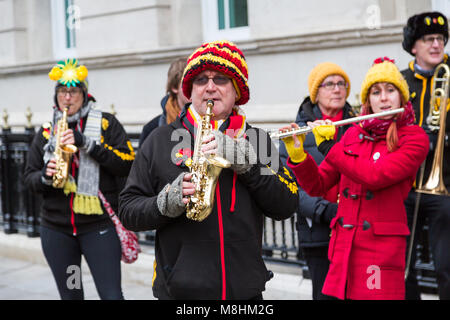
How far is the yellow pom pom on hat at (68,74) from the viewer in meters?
4.81

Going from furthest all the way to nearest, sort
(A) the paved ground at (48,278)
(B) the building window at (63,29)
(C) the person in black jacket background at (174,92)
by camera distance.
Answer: (B) the building window at (63,29) → (A) the paved ground at (48,278) → (C) the person in black jacket background at (174,92)

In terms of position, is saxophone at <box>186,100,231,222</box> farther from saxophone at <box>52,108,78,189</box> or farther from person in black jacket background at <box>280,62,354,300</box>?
saxophone at <box>52,108,78,189</box>

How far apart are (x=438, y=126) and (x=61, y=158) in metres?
2.57

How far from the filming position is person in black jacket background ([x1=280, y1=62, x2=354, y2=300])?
436cm

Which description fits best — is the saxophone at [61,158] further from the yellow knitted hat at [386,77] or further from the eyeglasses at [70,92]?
the yellow knitted hat at [386,77]

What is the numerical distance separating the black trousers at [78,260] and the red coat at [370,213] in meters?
1.56

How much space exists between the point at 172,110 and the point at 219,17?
4.63m

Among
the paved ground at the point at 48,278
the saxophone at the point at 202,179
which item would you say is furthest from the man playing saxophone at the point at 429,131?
the saxophone at the point at 202,179

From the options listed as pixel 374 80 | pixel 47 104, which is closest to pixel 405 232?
pixel 374 80

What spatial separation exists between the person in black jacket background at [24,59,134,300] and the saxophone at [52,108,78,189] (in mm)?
35

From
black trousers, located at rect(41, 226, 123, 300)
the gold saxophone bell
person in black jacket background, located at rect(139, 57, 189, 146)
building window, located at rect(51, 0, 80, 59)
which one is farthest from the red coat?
building window, located at rect(51, 0, 80, 59)

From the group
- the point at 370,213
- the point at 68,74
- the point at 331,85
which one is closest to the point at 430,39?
the point at 331,85
